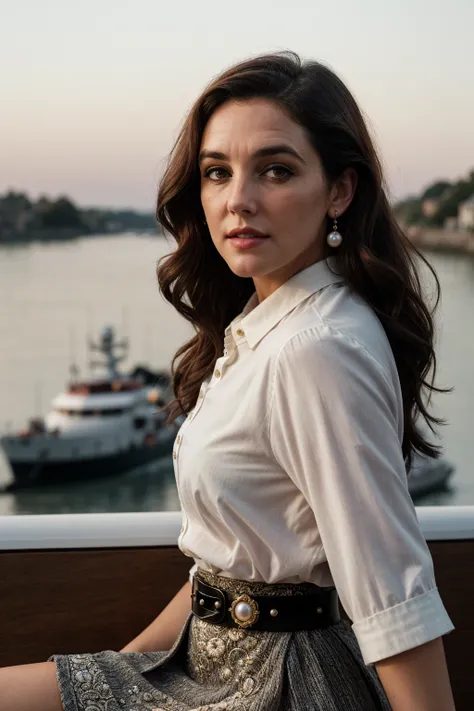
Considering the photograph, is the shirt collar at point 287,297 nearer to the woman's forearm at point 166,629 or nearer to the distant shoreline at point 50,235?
the woman's forearm at point 166,629

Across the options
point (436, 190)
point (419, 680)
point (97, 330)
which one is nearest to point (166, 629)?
point (419, 680)

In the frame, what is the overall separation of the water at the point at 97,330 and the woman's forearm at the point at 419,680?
2633 centimetres

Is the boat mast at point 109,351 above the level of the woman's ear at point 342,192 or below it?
below

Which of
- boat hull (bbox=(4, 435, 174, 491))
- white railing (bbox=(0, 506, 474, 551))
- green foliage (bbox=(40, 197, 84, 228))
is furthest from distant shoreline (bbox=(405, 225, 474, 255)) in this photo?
white railing (bbox=(0, 506, 474, 551))

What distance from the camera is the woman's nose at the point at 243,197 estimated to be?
98 cm

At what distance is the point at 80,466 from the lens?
2727 centimetres

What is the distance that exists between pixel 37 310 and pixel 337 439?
3326 centimetres

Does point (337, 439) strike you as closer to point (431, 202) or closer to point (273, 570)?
point (273, 570)

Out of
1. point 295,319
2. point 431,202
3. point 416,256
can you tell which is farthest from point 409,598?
point 431,202

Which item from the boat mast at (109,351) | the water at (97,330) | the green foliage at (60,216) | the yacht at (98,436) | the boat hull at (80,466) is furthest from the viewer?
the green foliage at (60,216)

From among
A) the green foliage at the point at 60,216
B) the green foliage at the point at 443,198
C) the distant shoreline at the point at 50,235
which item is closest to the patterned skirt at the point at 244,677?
the green foliage at the point at 443,198

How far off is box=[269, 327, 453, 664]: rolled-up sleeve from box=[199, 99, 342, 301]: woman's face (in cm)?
17

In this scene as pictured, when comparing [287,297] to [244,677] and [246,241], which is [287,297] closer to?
[246,241]

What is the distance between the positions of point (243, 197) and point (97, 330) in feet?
103
